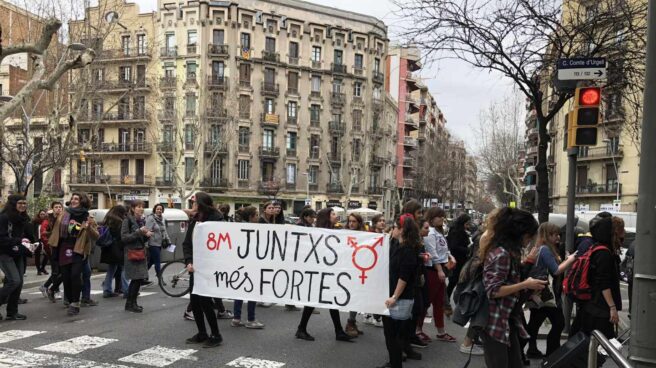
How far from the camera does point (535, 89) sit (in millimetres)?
10148

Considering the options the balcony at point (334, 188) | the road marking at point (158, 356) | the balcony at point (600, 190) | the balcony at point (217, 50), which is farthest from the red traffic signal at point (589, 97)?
the balcony at point (334, 188)

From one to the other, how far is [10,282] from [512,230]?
7272 mm

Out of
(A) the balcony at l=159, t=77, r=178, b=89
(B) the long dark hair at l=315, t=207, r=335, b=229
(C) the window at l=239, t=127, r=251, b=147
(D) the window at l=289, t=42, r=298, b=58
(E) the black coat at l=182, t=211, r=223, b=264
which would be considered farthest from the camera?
(D) the window at l=289, t=42, r=298, b=58

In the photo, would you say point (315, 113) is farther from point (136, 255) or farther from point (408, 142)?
point (136, 255)

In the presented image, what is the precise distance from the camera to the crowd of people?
4113 millimetres

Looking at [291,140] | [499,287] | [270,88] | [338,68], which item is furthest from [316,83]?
[499,287]

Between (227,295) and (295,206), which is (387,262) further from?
(295,206)

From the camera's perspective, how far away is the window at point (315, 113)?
193ft

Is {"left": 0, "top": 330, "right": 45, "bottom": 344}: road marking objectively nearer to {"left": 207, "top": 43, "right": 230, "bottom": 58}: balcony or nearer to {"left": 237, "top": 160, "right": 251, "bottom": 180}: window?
{"left": 237, "top": 160, "right": 251, "bottom": 180}: window

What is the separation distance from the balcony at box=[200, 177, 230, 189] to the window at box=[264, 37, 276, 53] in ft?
48.9

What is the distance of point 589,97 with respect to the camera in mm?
6805

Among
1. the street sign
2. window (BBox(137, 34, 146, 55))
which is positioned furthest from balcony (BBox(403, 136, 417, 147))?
the street sign

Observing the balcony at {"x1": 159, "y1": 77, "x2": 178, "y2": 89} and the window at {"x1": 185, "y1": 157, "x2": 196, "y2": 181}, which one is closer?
the balcony at {"x1": 159, "y1": 77, "x2": 178, "y2": 89}

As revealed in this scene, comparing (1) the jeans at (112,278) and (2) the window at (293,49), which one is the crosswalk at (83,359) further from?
(2) the window at (293,49)
